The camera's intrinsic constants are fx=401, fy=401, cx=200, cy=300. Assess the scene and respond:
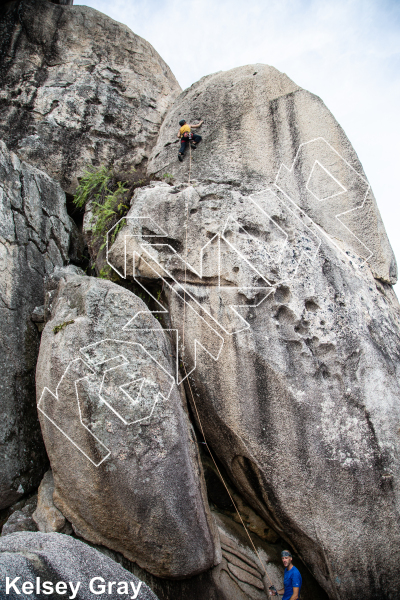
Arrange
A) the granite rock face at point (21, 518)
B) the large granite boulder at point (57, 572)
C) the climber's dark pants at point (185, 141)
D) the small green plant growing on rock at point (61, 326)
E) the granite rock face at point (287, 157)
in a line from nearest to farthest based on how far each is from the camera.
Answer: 1. the large granite boulder at point (57, 572)
2. the granite rock face at point (21, 518)
3. the small green plant growing on rock at point (61, 326)
4. the granite rock face at point (287, 157)
5. the climber's dark pants at point (185, 141)

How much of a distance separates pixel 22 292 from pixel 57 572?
3.86 m

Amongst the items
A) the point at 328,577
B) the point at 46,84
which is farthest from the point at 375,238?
the point at 46,84

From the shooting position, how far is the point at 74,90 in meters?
8.73

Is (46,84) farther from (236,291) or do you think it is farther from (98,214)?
(236,291)

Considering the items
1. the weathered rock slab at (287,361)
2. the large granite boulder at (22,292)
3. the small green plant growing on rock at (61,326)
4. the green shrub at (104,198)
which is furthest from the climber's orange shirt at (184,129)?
the small green plant growing on rock at (61,326)

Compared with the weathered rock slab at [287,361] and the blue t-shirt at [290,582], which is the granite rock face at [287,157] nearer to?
the weathered rock slab at [287,361]

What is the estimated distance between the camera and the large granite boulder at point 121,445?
4250 mm

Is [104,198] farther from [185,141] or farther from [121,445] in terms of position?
[121,445]

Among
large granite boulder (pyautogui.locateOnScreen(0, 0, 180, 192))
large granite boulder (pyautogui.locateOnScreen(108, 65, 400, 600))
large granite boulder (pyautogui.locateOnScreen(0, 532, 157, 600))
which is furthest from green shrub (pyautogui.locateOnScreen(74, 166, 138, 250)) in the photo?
large granite boulder (pyautogui.locateOnScreen(0, 532, 157, 600))

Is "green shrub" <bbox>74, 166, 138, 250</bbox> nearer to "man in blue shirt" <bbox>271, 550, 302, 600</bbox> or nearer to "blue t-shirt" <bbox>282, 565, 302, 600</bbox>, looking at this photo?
"man in blue shirt" <bbox>271, 550, 302, 600</bbox>

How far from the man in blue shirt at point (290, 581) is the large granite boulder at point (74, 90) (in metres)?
7.05

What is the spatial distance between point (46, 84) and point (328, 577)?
395 inches

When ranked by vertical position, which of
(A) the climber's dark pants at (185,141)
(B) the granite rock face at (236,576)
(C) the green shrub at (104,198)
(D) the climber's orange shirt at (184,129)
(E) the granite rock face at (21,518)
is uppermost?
(D) the climber's orange shirt at (184,129)

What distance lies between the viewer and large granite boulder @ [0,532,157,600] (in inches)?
107
